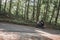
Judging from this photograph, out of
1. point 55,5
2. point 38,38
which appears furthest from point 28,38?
point 55,5

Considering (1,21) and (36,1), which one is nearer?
(1,21)

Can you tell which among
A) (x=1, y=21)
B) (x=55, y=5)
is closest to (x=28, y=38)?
(x=1, y=21)

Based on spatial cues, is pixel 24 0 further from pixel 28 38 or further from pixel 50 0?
pixel 28 38

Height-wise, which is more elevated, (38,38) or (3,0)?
(3,0)

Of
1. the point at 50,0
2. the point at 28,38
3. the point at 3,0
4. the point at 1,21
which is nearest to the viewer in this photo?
the point at 28,38

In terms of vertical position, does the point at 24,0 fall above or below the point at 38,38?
above

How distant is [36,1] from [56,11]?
108 inches

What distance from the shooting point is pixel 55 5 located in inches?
815

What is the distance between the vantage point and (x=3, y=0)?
72.2 feet

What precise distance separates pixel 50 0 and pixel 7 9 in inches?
223

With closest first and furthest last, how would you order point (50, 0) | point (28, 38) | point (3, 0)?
point (28, 38), point (50, 0), point (3, 0)

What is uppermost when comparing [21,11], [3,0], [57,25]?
[3,0]

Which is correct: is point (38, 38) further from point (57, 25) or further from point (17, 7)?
point (17, 7)

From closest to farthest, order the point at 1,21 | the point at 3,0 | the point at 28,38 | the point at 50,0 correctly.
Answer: the point at 28,38 < the point at 1,21 < the point at 50,0 < the point at 3,0
